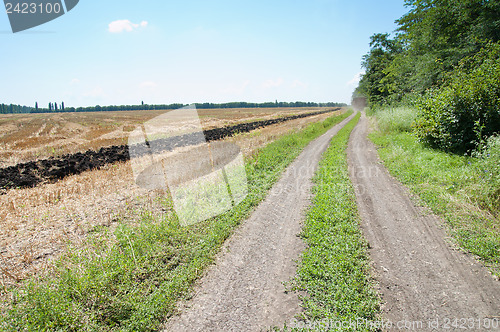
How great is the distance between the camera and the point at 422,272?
4.82 m

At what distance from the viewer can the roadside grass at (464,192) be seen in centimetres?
553

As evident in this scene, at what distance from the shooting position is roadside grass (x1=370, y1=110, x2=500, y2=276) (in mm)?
5531

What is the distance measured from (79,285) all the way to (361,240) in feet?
19.2

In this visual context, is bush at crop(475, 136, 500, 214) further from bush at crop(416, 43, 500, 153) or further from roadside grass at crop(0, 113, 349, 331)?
roadside grass at crop(0, 113, 349, 331)

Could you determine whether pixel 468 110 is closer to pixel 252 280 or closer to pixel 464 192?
pixel 464 192

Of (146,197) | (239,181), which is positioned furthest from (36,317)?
(239,181)

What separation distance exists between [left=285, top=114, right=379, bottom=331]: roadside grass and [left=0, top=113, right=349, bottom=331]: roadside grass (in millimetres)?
2093

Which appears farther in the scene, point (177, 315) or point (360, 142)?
point (360, 142)

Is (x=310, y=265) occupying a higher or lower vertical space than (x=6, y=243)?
lower

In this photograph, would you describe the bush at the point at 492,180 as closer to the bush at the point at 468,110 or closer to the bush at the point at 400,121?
the bush at the point at 468,110

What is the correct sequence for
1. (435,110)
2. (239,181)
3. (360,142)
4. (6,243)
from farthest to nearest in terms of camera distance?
(360,142)
(435,110)
(239,181)
(6,243)

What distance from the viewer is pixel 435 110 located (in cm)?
1238

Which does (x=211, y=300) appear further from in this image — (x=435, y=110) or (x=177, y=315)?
(x=435, y=110)

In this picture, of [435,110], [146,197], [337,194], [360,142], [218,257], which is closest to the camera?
[218,257]
